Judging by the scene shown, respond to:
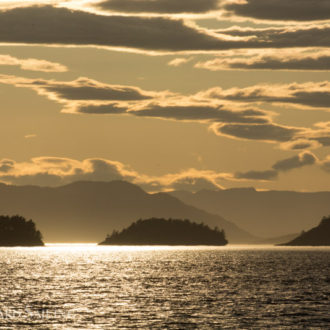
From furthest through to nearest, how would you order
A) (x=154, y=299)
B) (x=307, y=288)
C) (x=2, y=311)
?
(x=307, y=288)
(x=154, y=299)
(x=2, y=311)

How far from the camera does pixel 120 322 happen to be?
121 m

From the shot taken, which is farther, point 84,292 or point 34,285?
point 34,285

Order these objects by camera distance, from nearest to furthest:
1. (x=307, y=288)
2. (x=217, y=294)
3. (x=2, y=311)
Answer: (x=2, y=311) < (x=217, y=294) < (x=307, y=288)

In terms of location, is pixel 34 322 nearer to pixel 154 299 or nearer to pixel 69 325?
pixel 69 325

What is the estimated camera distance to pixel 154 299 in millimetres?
156875

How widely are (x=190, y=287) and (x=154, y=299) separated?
32942 mm

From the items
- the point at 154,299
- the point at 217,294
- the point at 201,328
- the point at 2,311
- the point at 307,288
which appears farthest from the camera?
the point at 307,288

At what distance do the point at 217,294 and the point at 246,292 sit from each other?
737cm

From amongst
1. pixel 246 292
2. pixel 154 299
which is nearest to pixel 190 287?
pixel 246 292

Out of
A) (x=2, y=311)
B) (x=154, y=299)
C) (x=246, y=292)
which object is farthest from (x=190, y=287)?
(x=2, y=311)

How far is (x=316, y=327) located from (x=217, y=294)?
52.5m

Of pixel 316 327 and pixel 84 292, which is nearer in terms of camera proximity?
pixel 316 327

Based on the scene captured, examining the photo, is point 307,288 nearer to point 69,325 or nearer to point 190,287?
point 190,287

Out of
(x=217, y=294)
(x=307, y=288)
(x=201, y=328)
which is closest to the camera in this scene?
(x=201, y=328)
